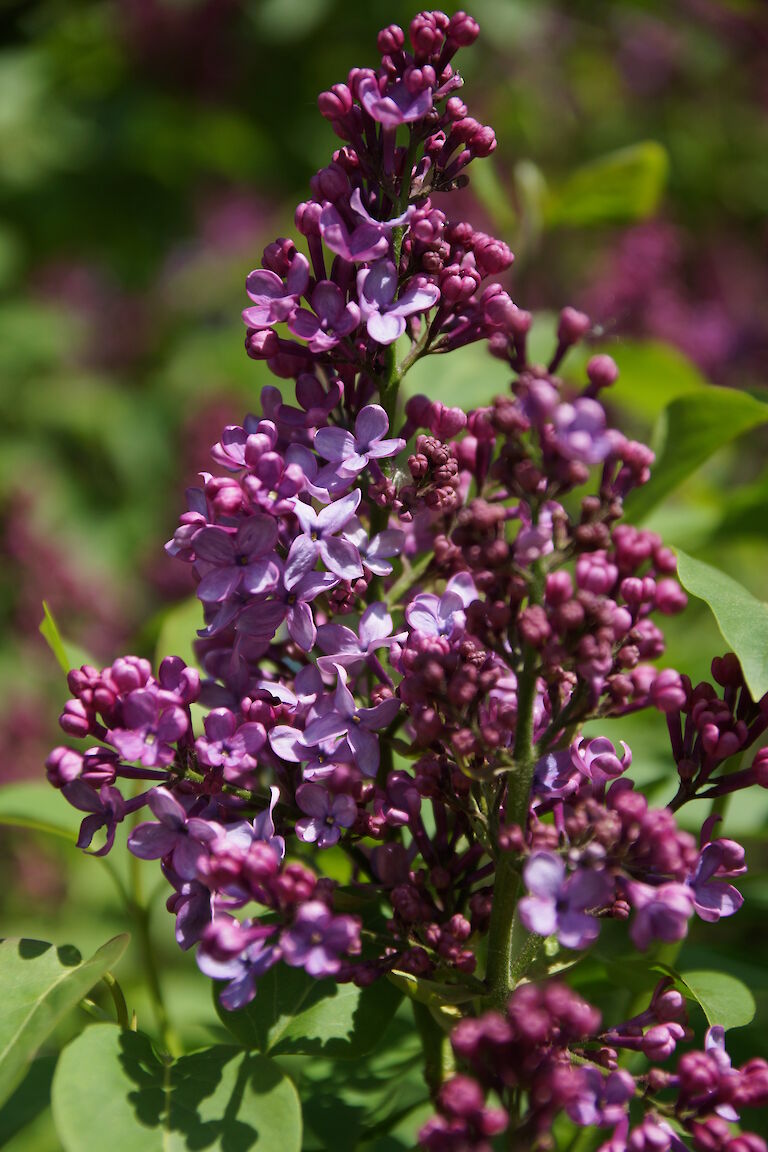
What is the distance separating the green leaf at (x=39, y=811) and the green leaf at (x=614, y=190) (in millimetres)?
2027

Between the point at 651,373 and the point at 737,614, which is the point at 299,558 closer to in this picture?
the point at 737,614

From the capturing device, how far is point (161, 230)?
636 centimetres

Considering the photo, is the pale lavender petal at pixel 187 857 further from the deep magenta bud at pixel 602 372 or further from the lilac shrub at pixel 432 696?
the deep magenta bud at pixel 602 372

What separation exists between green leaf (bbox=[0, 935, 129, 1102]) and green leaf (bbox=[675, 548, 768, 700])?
0.78 meters

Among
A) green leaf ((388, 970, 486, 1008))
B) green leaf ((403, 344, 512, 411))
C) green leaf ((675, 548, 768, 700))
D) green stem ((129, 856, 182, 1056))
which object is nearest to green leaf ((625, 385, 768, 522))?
green leaf ((403, 344, 512, 411))

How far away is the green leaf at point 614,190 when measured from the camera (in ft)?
9.91

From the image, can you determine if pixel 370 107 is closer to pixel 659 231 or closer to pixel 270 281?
pixel 270 281

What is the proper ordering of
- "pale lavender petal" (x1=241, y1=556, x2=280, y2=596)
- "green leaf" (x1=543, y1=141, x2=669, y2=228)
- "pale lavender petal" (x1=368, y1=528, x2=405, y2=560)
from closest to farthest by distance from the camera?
"pale lavender petal" (x1=241, y1=556, x2=280, y2=596) < "pale lavender petal" (x1=368, y1=528, x2=405, y2=560) < "green leaf" (x1=543, y1=141, x2=669, y2=228)

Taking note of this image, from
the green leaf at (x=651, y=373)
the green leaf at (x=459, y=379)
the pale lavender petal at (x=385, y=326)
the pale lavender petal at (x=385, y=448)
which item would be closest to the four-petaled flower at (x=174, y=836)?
the pale lavender petal at (x=385, y=448)

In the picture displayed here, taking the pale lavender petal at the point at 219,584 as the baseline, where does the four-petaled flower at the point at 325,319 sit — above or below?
above

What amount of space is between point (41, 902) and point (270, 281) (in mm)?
3341

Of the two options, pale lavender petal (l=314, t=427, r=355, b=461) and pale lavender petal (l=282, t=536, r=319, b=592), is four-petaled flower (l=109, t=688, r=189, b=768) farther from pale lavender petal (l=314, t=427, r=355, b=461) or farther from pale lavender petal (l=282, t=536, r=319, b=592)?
pale lavender petal (l=314, t=427, r=355, b=461)

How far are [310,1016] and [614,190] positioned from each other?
2389 mm

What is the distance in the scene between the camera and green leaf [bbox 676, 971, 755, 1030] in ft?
4.42
